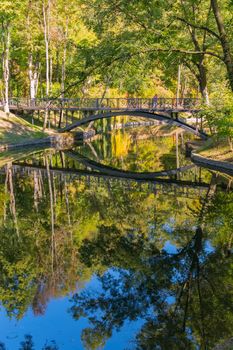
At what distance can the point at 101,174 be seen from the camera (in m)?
34.3

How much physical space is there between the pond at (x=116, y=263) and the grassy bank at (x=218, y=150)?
353 centimetres

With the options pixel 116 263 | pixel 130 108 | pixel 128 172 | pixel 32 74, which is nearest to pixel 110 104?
pixel 130 108

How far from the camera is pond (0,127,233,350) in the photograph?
10953mm

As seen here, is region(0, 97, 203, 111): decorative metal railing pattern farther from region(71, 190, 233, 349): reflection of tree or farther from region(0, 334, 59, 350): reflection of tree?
region(0, 334, 59, 350): reflection of tree

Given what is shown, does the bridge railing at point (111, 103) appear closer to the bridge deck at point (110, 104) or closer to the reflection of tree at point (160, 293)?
the bridge deck at point (110, 104)

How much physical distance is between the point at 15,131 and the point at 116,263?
35646 mm

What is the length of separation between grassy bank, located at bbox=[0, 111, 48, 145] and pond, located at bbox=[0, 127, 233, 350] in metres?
15.4

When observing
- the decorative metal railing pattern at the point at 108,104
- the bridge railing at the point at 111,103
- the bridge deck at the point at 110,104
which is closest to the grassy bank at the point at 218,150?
the bridge deck at the point at 110,104

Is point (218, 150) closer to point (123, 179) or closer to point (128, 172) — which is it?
point (128, 172)

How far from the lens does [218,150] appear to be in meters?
35.9

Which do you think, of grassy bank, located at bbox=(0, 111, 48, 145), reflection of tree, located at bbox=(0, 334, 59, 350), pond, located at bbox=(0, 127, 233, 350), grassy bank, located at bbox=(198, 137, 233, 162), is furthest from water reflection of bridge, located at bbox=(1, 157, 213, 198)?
reflection of tree, located at bbox=(0, 334, 59, 350)

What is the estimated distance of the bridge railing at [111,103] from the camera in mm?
43438

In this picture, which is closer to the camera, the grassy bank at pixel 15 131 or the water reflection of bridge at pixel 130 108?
the water reflection of bridge at pixel 130 108

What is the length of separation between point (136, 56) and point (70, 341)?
11.0 metres
